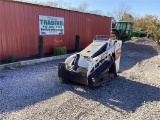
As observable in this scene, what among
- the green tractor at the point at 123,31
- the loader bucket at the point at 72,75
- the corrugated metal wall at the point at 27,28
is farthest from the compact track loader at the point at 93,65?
the green tractor at the point at 123,31

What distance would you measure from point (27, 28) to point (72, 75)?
4492 mm

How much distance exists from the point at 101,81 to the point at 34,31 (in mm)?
5000

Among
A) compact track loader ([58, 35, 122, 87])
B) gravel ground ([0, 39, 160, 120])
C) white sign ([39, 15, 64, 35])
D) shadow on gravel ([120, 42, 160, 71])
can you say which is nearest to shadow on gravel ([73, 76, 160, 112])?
gravel ground ([0, 39, 160, 120])

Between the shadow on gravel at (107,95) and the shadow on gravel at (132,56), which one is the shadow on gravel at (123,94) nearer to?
the shadow on gravel at (107,95)

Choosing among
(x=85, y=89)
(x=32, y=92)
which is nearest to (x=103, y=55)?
(x=85, y=89)

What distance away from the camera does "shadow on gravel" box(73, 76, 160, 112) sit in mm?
4324

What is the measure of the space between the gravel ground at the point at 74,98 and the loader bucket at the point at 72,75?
241 mm

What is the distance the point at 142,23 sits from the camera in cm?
3108

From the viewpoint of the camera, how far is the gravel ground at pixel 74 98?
3.78 metres

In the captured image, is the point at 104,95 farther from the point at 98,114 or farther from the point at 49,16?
the point at 49,16

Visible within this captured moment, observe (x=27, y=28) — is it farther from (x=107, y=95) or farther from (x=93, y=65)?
(x=107, y=95)

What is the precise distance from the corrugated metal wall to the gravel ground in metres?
1.91

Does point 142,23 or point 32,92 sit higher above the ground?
point 142,23

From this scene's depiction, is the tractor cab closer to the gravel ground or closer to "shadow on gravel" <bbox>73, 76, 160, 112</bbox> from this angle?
the gravel ground
